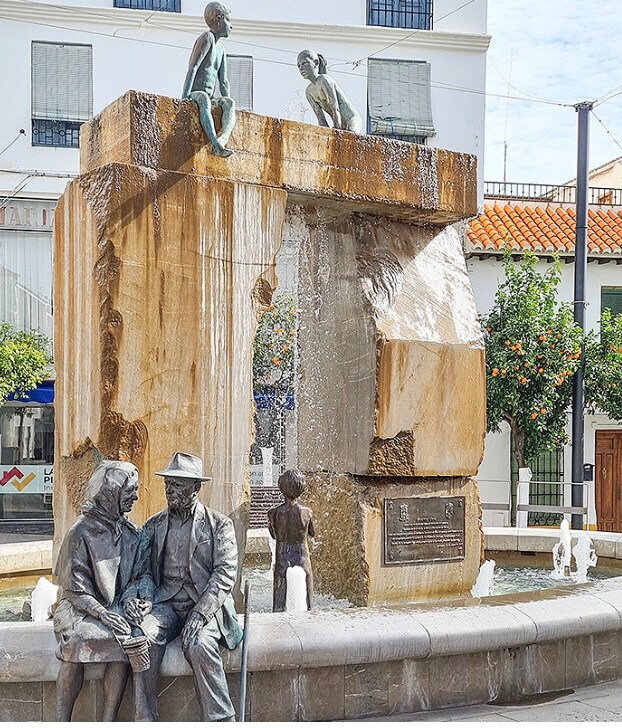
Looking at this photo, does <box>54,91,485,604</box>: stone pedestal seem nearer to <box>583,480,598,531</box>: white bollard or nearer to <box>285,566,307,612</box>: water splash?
<box>285,566,307,612</box>: water splash

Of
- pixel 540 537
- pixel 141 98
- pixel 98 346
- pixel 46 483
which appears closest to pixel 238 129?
pixel 141 98

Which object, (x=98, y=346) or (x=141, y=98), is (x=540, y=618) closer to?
(x=98, y=346)

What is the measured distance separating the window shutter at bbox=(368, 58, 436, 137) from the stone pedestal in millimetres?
12367

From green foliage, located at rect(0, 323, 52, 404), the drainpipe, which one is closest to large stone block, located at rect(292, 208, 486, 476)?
the drainpipe

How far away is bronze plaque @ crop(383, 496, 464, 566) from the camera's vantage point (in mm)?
7422

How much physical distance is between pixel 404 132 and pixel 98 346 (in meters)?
15.0

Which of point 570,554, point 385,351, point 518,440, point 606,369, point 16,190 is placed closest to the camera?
point 385,351

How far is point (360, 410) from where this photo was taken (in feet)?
24.7

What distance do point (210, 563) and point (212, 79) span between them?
3505 mm

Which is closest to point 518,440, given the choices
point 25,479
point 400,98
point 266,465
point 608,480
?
point 608,480

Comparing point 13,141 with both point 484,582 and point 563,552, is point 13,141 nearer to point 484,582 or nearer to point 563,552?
point 563,552

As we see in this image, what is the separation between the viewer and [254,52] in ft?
65.2

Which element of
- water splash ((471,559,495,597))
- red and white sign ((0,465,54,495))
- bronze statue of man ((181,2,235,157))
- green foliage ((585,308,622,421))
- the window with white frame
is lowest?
red and white sign ((0,465,54,495))

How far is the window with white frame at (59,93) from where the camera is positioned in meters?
18.7
